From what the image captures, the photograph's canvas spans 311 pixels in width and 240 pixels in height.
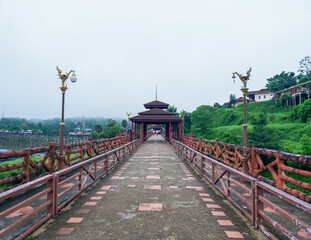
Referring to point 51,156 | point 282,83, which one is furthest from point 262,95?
point 51,156

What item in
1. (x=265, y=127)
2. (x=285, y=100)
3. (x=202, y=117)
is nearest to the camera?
(x=265, y=127)

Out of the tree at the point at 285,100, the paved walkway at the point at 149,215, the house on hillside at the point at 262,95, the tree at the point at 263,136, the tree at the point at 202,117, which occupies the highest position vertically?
the house on hillside at the point at 262,95

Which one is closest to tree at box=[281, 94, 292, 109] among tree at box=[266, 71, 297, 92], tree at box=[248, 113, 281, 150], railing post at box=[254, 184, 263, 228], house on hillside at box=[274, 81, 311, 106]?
house on hillside at box=[274, 81, 311, 106]

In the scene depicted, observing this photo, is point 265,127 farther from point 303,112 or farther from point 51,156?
point 303,112

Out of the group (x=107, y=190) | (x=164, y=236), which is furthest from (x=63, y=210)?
(x=164, y=236)

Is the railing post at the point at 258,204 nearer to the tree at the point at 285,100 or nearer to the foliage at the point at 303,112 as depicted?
the foliage at the point at 303,112

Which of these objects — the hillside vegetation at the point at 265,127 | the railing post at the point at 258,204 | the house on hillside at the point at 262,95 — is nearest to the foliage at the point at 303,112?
the hillside vegetation at the point at 265,127

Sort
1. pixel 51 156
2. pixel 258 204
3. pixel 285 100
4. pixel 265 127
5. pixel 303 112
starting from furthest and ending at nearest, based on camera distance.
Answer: pixel 285 100 < pixel 303 112 < pixel 265 127 < pixel 51 156 < pixel 258 204

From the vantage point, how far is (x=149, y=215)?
12.1 ft

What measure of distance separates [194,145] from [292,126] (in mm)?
19736

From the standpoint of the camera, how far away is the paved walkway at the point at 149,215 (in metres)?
3.04

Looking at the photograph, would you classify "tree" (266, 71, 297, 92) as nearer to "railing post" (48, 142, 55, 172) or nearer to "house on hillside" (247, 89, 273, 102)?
"house on hillside" (247, 89, 273, 102)

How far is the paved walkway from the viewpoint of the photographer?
304 centimetres

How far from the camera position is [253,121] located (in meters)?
11.1
